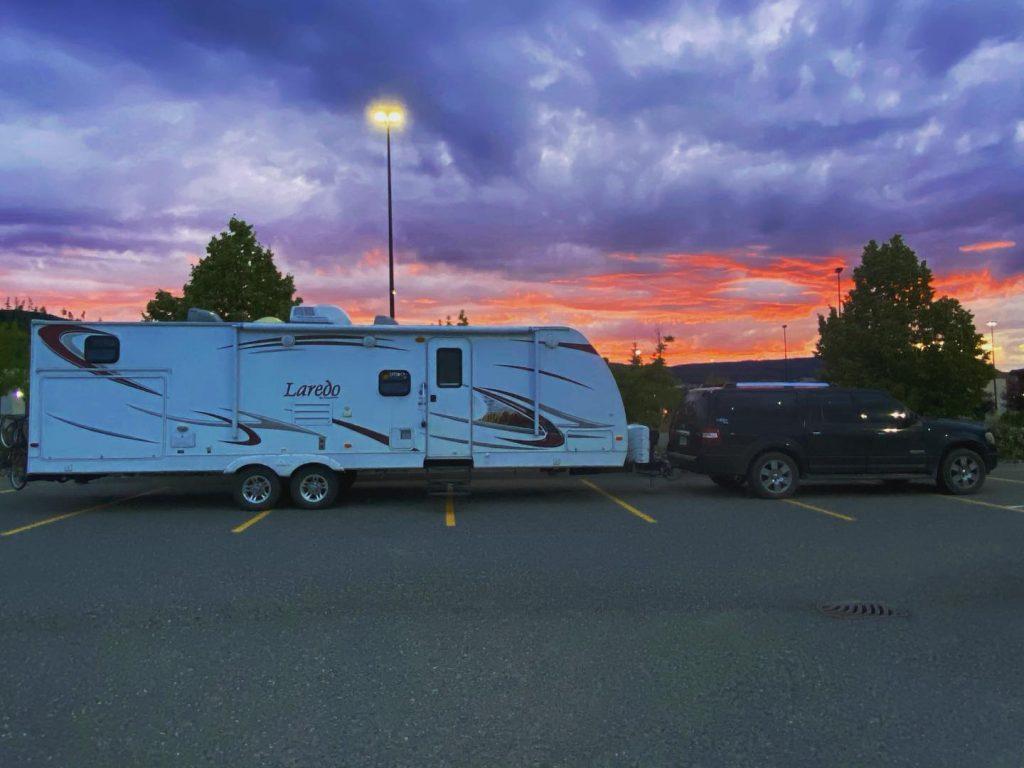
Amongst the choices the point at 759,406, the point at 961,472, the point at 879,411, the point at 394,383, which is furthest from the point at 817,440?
the point at 394,383

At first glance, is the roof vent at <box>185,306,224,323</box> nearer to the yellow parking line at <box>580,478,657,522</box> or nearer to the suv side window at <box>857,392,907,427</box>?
the yellow parking line at <box>580,478,657,522</box>

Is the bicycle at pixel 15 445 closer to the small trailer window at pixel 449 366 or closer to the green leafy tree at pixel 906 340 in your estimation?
the small trailer window at pixel 449 366

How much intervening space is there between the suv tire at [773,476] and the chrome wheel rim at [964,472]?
2713mm

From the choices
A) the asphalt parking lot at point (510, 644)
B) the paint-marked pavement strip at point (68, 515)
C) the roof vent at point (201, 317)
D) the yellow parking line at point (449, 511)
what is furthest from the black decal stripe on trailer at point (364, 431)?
the paint-marked pavement strip at point (68, 515)

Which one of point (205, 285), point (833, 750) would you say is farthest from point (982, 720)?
point (205, 285)

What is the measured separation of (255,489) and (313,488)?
2.77 feet

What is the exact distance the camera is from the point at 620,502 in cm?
1211

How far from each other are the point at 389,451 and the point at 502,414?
178 centimetres

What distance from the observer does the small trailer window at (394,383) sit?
1157 cm

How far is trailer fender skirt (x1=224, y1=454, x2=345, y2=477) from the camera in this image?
441 inches

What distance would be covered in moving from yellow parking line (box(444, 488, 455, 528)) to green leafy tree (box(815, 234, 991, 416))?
17.7m

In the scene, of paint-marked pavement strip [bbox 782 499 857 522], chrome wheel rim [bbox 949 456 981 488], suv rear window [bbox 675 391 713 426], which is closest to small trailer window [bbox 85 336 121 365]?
suv rear window [bbox 675 391 713 426]

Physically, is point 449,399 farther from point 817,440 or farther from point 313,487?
point 817,440

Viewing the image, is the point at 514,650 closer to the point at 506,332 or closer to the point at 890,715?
the point at 890,715
